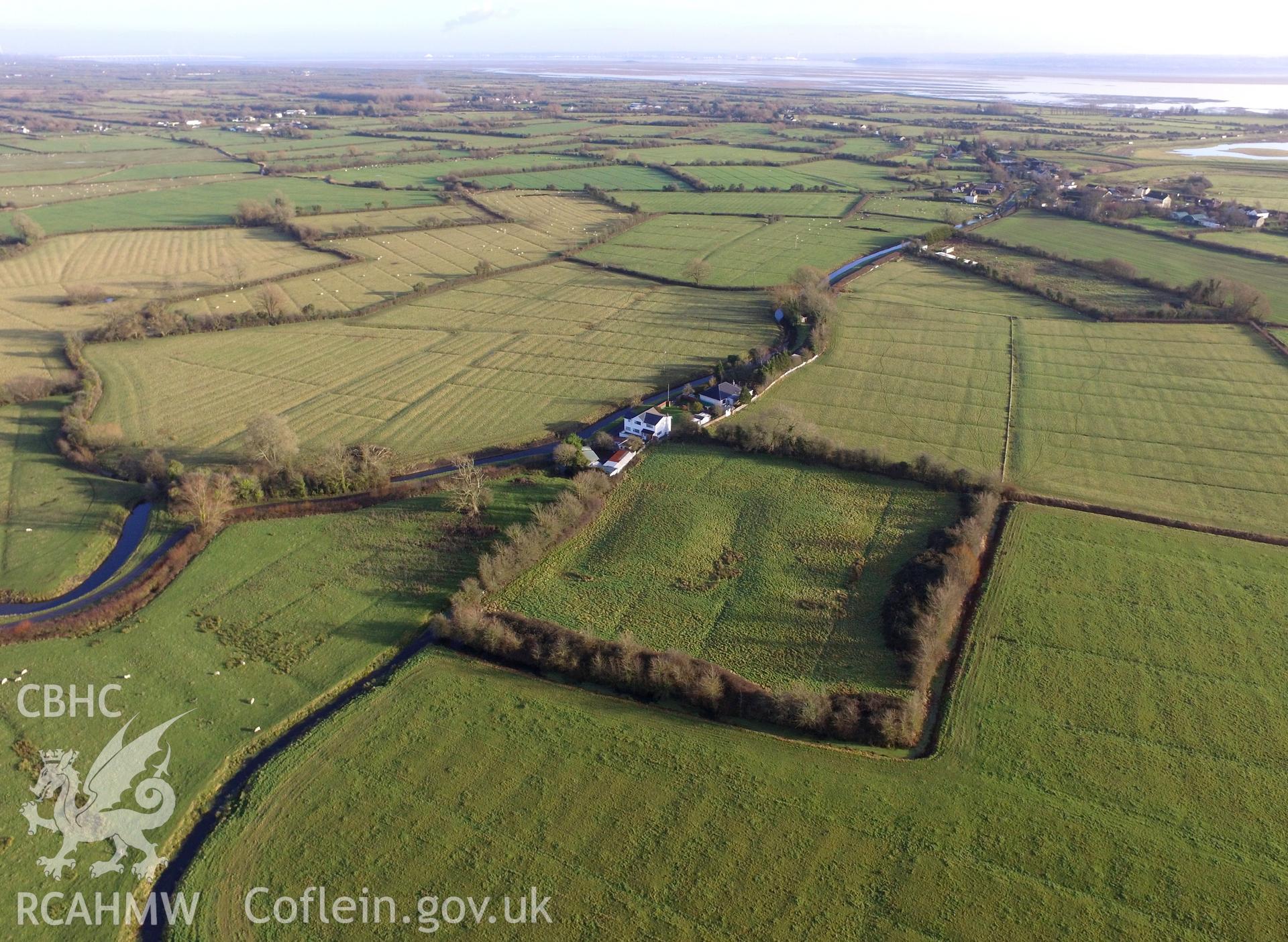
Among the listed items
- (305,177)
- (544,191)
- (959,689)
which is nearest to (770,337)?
(959,689)

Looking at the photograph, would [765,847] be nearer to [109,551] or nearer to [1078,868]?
[1078,868]

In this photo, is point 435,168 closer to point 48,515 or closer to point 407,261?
point 407,261

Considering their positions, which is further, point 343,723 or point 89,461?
point 89,461

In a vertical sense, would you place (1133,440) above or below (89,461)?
above

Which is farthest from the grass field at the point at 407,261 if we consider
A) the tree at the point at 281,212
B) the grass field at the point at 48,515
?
the grass field at the point at 48,515

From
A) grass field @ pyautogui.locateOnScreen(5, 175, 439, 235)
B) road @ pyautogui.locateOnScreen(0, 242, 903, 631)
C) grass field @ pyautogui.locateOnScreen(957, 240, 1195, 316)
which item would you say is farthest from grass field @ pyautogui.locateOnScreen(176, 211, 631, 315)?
grass field @ pyautogui.locateOnScreen(957, 240, 1195, 316)

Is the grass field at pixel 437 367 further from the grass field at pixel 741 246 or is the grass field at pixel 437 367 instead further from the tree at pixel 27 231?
the tree at pixel 27 231

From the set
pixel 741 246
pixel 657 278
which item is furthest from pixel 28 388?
pixel 741 246
